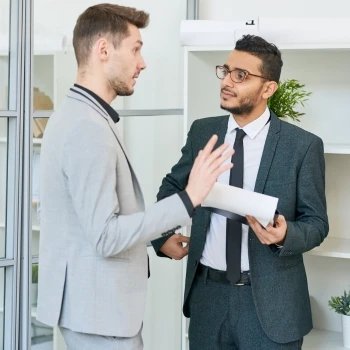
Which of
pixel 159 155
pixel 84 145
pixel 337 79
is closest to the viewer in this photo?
pixel 84 145

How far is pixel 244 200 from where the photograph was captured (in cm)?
203

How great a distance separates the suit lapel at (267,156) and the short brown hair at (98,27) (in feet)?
2.36

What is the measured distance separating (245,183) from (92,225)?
32.7 inches

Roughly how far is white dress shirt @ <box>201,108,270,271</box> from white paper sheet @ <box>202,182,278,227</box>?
1.19 ft

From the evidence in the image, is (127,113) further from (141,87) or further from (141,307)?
(141,307)

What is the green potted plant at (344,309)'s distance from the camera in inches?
116

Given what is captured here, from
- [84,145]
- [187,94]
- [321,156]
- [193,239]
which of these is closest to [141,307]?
[84,145]

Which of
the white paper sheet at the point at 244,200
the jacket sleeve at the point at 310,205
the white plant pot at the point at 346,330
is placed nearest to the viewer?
the white paper sheet at the point at 244,200

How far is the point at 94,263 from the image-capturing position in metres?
1.80

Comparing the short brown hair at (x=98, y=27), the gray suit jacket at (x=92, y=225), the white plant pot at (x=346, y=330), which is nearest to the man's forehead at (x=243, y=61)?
the short brown hair at (x=98, y=27)

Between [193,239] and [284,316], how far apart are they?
390 mm

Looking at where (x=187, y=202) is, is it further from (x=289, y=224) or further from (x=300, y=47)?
(x=300, y=47)

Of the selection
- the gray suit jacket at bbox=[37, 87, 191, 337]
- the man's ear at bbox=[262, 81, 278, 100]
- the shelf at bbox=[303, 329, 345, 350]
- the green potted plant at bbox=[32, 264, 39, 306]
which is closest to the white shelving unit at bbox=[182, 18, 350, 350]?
the shelf at bbox=[303, 329, 345, 350]

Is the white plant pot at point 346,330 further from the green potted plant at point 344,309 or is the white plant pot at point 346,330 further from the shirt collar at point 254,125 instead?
the shirt collar at point 254,125
